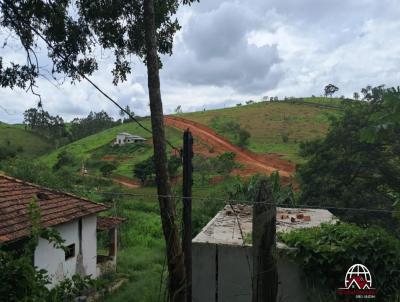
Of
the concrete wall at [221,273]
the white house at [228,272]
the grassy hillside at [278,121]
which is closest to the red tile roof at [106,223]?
the white house at [228,272]

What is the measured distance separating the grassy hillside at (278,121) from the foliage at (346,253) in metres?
40.6

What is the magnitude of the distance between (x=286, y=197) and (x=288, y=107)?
6494 centimetres

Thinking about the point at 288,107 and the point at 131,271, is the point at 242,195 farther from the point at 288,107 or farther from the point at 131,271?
the point at 288,107

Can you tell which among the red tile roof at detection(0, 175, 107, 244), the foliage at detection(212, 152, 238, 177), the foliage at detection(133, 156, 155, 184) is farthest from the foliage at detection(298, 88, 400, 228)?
the foliage at detection(133, 156, 155, 184)

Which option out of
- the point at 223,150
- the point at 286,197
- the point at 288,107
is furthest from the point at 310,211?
the point at 288,107

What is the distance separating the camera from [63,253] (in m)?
14.1

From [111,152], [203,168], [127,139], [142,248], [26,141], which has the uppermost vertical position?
[26,141]

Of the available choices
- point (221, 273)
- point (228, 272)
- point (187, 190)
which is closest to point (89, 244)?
point (221, 273)

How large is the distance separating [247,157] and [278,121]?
20567 mm

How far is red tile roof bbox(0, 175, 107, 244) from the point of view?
36.0 feet

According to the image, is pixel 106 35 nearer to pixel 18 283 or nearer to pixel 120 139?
pixel 18 283

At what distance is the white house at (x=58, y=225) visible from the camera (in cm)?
1157

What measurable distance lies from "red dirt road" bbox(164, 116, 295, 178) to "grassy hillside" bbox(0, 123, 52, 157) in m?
25.8

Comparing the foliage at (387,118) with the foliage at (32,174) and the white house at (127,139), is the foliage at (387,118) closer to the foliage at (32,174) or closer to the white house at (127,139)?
the foliage at (32,174)
